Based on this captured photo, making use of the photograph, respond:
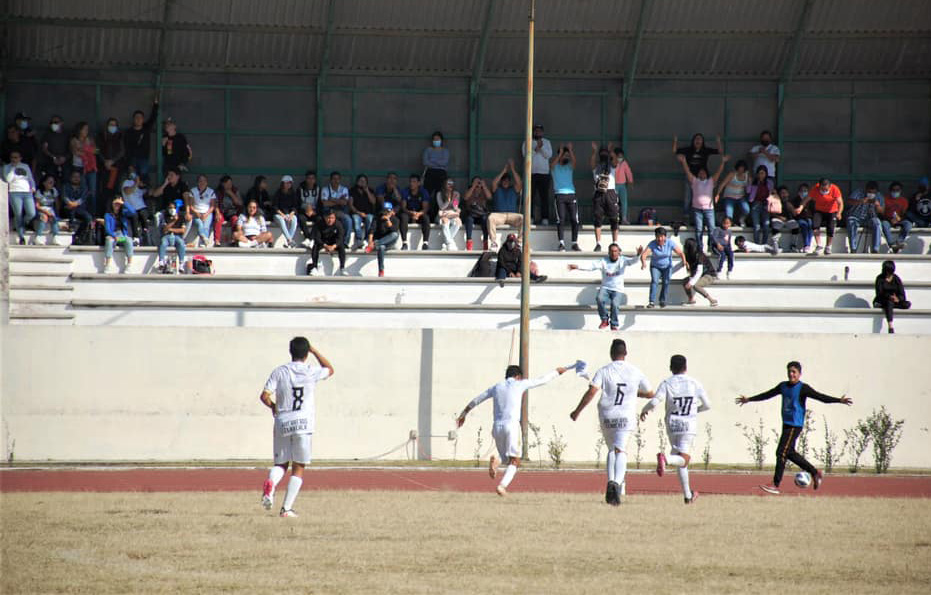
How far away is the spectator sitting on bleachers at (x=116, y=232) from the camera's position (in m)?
26.5

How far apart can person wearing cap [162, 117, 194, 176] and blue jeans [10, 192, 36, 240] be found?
11.7 feet

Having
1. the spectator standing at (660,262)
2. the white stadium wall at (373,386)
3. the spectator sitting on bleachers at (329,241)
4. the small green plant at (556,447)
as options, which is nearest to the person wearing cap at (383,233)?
the spectator sitting on bleachers at (329,241)

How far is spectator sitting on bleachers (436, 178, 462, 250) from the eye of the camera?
28.2 m

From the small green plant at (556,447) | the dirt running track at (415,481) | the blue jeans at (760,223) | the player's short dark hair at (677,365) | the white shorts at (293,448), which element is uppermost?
the blue jeans at (760,223)

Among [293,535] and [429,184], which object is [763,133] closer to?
[429,184]

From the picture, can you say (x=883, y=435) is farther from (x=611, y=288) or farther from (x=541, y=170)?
(x=541, y=170)

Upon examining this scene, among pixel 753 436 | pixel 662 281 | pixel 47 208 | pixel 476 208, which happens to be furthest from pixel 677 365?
pixel 47 208

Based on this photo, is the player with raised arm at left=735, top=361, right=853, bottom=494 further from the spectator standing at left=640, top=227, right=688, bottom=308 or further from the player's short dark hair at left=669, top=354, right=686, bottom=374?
the spectator standing at left=640, top=227, right=688, bottom=308

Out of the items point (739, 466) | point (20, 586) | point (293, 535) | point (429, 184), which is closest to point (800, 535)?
point (293, 535)

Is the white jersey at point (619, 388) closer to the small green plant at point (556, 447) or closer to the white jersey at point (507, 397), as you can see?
the white jersey at point (507, 397)

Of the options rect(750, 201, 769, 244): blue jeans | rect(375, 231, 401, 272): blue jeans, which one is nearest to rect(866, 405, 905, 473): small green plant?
rect(750, 201, 769, 244): blue jeans

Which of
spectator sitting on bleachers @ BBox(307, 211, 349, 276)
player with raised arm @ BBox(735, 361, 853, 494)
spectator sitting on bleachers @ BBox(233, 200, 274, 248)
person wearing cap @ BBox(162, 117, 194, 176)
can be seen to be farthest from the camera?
person wearing cap @ BBox(162, 117, 194, 176)

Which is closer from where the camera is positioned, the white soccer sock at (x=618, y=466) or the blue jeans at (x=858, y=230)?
the white soccer sock at (x=618, y=466)

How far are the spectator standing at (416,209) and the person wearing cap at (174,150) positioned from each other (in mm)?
4961
